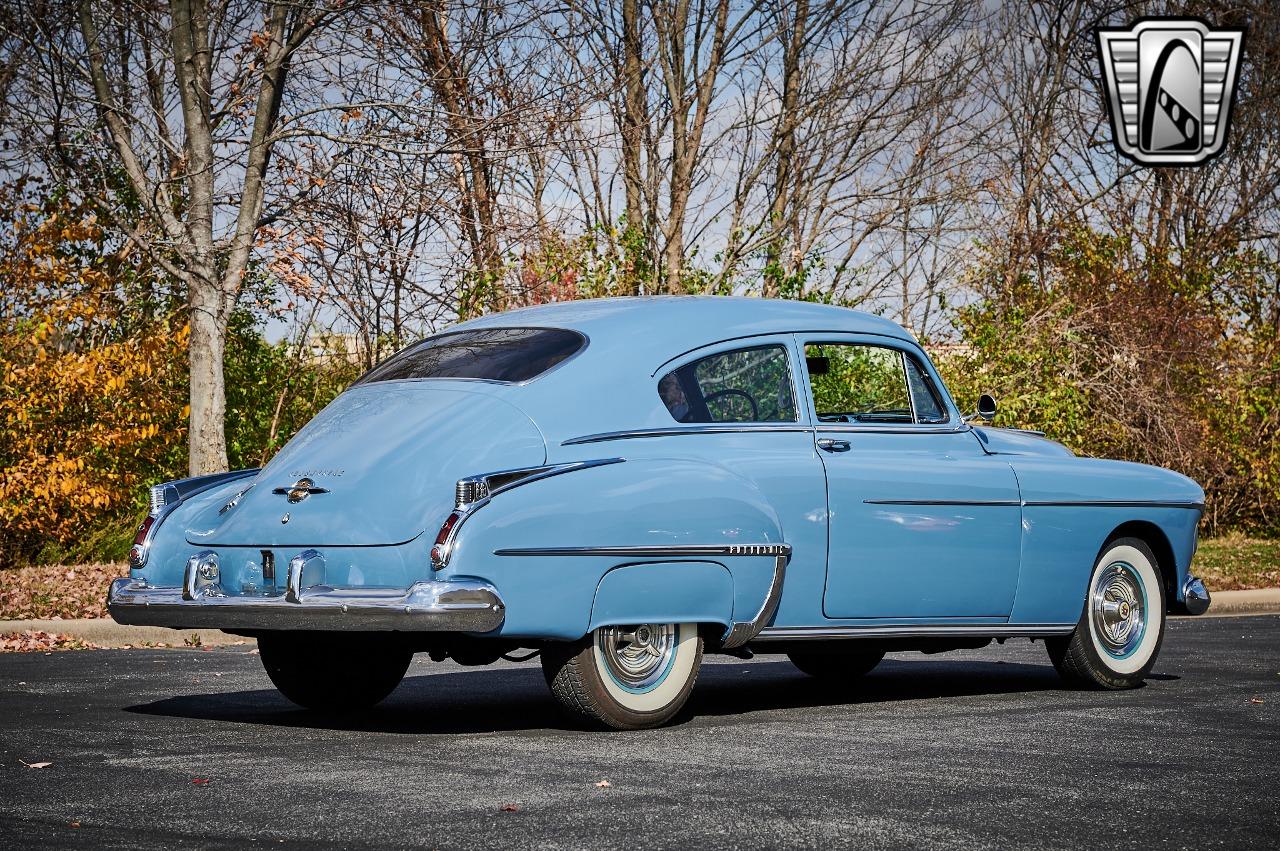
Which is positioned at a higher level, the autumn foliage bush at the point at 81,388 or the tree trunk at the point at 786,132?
the tree trunk at the point at 786,132

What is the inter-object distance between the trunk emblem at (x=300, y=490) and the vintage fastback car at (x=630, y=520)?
0.02 meters

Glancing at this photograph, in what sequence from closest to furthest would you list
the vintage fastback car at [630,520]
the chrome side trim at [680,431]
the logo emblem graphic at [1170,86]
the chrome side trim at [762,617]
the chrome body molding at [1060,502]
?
the vintage fastback car at [630,520]
the chrome side trim at [680,431]
the chrome side trim at [762,617]
the chrome body molding at [1060,502]
the logo emblem graphic at [1170,86]

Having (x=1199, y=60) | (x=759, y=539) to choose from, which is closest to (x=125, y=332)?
(x=759, y=539)

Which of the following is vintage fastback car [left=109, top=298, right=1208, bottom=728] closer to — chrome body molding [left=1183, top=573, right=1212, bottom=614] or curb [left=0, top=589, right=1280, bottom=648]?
chrome body molding [left=1183, top=573, right=1212, bottom=614]

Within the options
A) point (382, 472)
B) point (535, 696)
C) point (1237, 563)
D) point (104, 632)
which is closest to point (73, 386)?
point (104, 632)

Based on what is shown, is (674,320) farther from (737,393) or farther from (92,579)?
(92,579)

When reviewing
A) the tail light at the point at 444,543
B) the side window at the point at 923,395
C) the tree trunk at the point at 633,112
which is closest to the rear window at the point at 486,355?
the tail light at the point at 444,543

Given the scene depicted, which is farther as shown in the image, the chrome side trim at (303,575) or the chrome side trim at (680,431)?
the chrome side trim at (680,431)

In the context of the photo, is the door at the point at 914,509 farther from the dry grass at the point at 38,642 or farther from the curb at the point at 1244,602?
the curb at the point at 1244,602

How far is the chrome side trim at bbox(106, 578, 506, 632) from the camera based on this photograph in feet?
21.7

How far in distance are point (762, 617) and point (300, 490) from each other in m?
2.09

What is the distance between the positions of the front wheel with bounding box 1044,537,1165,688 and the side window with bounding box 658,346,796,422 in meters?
2.29

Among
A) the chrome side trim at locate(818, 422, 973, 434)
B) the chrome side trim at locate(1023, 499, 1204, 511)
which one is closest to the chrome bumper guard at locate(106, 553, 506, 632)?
the chrome side trim at locate(818, 422, 973, 434)

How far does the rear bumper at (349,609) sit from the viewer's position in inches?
260
